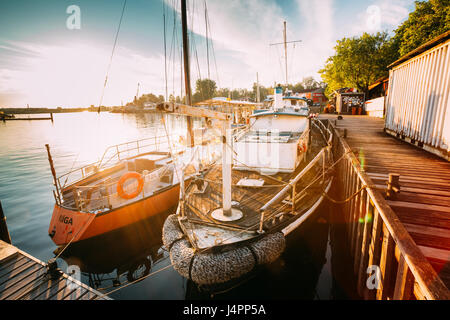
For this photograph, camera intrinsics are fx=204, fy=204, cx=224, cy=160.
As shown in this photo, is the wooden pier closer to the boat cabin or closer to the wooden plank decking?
the boat cabin

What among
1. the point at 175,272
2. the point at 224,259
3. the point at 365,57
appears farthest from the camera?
the point at 365,57

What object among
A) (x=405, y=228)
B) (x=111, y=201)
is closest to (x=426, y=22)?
(x=405, y=228)

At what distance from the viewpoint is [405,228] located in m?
3.44

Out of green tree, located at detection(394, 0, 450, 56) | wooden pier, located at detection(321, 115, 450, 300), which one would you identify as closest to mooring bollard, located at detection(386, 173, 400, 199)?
wooden pier, located at detection(321, 115, 450, 300)

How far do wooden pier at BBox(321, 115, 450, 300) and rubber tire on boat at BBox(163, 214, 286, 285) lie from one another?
1.90 meters

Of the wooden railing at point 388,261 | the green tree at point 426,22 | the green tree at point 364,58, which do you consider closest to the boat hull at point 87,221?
the wooden railing at point 388,261

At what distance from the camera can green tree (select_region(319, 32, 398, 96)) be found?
3036 centimetres

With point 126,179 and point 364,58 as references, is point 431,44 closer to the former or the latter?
Answer: point 126,179

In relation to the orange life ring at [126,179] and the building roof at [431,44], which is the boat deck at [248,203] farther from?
the building roof at [431,44]

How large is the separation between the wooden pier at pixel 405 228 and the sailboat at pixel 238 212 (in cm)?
145

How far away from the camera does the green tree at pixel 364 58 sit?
99.6ft

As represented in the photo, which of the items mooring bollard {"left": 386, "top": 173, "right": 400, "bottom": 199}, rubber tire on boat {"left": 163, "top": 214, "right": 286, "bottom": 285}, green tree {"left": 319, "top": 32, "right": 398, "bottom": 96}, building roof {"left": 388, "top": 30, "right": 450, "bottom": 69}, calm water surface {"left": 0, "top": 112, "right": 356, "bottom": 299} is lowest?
calm water surface {"left": 0, "top": 112, "right": 356, "bottom": 299}

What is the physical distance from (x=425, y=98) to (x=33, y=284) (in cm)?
1355
